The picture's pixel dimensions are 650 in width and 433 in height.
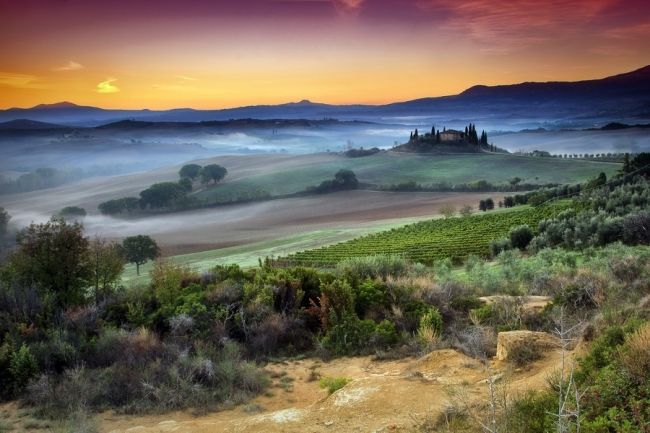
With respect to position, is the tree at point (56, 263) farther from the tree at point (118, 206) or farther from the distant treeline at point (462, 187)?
the distant treeline at point (462, 187)

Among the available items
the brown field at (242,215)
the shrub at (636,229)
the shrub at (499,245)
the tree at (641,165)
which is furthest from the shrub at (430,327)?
the tree at (641,165)

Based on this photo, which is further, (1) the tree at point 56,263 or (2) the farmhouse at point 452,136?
(2) the farmhouse at point 452,136

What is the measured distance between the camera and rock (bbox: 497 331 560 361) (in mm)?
9414

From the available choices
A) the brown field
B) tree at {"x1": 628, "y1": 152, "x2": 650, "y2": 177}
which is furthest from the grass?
tree at {"x1": 628, "y1": 152, "x2": 650, "y2": 177}

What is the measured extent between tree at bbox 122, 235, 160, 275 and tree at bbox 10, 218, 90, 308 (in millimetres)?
42187

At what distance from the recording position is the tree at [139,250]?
59.3 m

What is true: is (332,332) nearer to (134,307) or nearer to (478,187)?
(134,307)

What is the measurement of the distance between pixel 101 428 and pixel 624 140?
537ft

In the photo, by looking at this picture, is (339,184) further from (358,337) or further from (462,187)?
(358,337)

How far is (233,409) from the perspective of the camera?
9.67m

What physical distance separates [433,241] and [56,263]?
36.2m

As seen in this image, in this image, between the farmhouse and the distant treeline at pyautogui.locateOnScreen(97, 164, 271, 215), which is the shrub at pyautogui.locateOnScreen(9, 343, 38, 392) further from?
the farmhouse

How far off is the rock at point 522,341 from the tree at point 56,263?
13518 millimetres

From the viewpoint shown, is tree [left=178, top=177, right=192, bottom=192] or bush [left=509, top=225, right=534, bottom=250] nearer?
bush [left=509, top=225, right=534, bottom=250]
